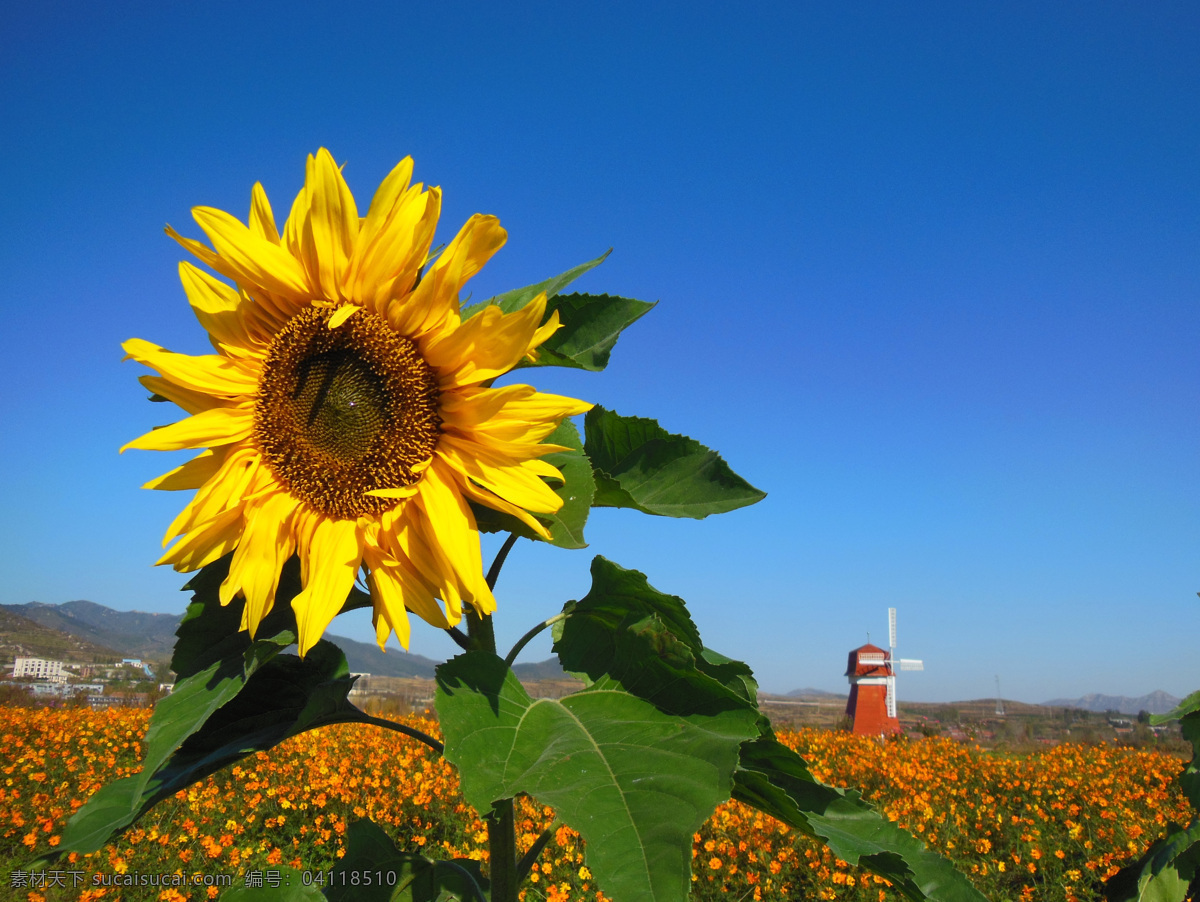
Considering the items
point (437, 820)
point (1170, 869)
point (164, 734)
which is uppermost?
point (164, 734)

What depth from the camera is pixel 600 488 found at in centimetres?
163

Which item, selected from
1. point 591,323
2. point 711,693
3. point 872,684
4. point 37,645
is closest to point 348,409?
point 591,323

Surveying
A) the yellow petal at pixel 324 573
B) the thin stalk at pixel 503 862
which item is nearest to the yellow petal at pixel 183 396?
the yellow petal at pixel 324 573

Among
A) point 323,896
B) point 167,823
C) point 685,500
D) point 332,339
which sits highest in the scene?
point 332,339

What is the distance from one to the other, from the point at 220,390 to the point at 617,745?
105 cm

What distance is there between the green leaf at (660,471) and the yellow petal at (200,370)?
74cm

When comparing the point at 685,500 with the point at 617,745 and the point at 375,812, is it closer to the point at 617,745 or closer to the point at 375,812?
the point at 617,745

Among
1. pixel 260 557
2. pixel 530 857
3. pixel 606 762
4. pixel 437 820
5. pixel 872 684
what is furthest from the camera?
pixel 872 684

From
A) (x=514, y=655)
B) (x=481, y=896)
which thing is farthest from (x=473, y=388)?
(x=481, y=896)

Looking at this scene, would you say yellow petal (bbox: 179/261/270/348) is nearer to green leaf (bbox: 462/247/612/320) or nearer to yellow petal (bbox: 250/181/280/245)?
yellow petal (bbox: 250/181/280/245)

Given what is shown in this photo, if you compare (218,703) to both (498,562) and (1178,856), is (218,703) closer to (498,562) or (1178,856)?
(498,562)

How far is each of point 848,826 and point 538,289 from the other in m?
1.32

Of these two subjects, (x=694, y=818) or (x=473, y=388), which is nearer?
(x=694, y=818)

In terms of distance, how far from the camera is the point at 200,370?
5.17ft
